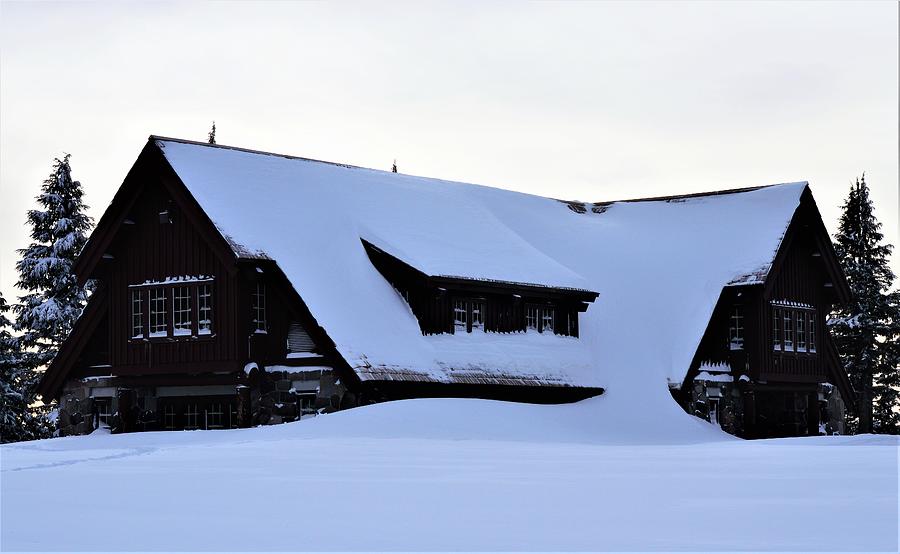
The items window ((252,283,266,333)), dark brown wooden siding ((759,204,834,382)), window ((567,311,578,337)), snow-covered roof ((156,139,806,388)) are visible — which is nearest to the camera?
window ((252,283,266,333))

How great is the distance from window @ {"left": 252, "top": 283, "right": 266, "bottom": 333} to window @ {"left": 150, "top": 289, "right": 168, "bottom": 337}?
10.2 feet

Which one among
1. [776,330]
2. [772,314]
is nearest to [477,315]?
[772,314]

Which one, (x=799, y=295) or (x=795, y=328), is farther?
(x=799, y=295)

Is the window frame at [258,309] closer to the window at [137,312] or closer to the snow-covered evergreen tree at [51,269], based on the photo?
the window at [137,312]

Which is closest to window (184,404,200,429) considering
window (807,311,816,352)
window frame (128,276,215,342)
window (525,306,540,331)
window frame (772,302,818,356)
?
window frame (128,276,215,342)

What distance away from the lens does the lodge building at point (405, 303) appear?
41812mm

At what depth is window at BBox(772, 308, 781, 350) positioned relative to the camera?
5162 cm

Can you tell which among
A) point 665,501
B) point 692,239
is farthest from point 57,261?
point 665,501

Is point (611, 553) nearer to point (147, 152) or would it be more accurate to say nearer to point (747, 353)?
point (147, 152)

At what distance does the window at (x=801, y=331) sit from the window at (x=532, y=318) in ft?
34.6

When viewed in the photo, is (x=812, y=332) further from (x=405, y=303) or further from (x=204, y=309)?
(x=204, y=309)

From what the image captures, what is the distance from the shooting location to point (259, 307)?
139ft

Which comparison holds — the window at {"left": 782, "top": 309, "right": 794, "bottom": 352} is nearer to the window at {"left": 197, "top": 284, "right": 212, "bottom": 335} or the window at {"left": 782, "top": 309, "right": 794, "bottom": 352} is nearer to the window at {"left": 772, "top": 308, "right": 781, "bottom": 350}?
the window at {"left": 772, "top": 308, "right": 781, "bottom": 350}

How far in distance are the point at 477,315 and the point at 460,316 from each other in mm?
790
